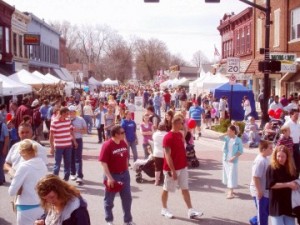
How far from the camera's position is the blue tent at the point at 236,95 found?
27.8 m

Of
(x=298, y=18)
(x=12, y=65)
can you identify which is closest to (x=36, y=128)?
(x=298, y=18)

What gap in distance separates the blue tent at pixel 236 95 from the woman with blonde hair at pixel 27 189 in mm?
21725

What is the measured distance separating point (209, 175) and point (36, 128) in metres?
8.38

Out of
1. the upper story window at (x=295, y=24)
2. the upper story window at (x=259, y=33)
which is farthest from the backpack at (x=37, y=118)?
the upper story window at (x=259, y=33)

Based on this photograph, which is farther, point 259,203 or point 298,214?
point 259,203

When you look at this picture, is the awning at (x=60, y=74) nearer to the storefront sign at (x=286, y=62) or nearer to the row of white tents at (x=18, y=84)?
the row of white tents at (x=18, y=84)

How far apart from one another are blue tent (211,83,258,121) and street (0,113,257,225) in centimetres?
1316

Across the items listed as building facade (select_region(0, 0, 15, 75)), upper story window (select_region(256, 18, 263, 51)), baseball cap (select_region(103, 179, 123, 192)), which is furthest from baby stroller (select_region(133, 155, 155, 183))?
upper story window (select_region(256, 18, 263, 51))

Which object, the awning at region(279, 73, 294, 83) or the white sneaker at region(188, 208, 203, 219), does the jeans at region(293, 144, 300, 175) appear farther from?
the awning at region(279, 73, 294, 83)

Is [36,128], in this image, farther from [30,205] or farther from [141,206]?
[30,205]

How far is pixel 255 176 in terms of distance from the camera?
23.0ft

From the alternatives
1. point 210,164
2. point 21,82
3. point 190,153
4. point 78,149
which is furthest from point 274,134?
point 21,82

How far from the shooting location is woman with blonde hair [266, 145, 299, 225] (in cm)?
613

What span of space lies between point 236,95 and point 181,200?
19198mm
